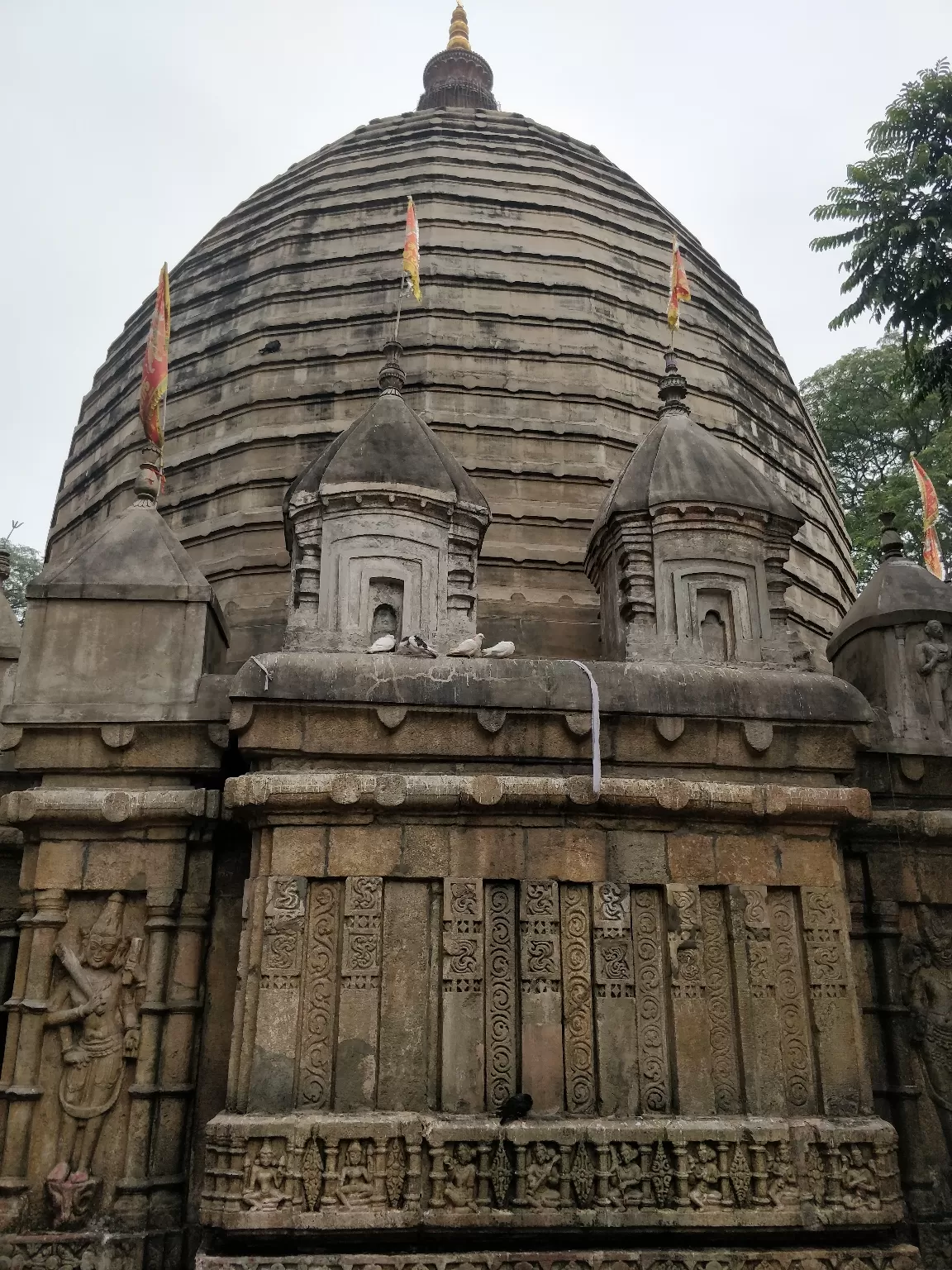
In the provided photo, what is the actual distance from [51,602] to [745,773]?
197 inches

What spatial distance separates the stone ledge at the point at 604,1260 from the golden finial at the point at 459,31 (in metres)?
25.0

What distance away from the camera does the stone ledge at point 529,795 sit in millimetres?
6312

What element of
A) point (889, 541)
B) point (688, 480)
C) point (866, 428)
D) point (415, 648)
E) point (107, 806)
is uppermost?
point (866, 428)

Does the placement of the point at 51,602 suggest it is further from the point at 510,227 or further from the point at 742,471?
the point at 510,227

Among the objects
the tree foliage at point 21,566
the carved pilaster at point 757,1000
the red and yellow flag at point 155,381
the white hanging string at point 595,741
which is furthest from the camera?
the tree foliage at point 21,566

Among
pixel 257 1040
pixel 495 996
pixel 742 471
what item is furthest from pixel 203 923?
pixel 742 471

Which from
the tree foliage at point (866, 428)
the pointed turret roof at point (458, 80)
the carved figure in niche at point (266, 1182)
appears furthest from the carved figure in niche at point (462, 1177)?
the pointed turret roof at point (458, 80)

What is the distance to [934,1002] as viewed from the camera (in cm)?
704

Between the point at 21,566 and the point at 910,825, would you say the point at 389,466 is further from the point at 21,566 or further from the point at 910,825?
the point at 21,566

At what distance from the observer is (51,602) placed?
7.25 metres

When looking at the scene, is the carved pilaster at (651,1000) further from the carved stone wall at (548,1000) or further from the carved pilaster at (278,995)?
the carved pilaster at (278,995)

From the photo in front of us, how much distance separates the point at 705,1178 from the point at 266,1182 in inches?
97.7

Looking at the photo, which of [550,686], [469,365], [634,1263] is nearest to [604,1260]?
[634,1263]

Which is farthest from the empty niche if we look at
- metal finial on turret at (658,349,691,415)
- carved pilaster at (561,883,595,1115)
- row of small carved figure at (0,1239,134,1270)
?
row of small carved figure at (0,1239,134,1270)
